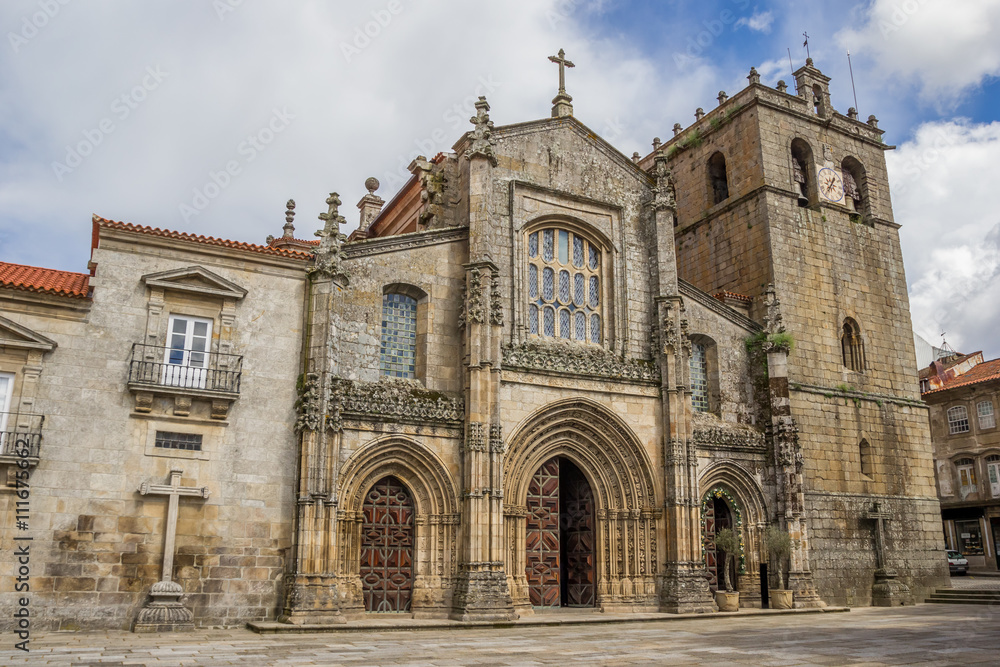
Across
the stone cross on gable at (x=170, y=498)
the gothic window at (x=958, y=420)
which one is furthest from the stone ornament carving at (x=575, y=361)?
the gothic window at (x=958, y=420)

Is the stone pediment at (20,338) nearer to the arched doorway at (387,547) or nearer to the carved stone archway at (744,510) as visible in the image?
the arched doorway at (387,547)

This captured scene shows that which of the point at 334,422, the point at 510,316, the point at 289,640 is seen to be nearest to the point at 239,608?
the point at 289,640

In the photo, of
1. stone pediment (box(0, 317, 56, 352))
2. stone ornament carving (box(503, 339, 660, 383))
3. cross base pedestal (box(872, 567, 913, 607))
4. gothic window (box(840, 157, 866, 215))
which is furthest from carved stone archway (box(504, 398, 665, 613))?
gothic window (box(840, 157, 866, 215))

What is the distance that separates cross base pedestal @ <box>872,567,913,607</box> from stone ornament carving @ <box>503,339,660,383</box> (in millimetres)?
9747

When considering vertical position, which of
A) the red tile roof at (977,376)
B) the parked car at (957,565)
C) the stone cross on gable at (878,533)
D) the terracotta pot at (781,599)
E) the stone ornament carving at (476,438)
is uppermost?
the red tile roof at (977,376)

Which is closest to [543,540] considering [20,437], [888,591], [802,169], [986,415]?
[888,591]

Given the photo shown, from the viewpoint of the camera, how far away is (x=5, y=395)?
53.5 feet

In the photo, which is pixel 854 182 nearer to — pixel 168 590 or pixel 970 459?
pixel 970 459

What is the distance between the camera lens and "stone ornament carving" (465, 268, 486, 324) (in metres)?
20.3

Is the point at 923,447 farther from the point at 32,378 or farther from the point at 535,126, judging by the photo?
the point at 32,378

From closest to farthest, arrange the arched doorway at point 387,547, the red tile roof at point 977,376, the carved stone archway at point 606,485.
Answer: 1. the arched doorway at point 387,547
2. the carved stone archway at point 606,485
3. the red tile roof at point 977,376

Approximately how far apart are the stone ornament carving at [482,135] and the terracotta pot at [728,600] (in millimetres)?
12848

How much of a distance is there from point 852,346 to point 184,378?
2116 centimetres

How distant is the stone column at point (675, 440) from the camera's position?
70.6 ft
